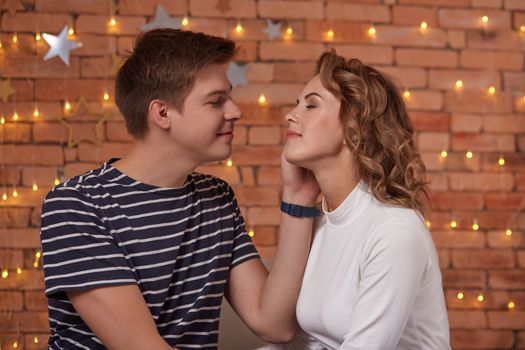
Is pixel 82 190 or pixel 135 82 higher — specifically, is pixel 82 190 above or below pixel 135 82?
below

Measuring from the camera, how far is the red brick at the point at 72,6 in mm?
2910

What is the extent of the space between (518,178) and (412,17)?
0.80 m

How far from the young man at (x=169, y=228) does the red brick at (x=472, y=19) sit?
1581 millimetres

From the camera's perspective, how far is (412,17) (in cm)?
309

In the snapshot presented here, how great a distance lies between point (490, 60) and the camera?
10.3ft

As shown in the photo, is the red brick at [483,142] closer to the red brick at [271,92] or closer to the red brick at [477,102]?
the red brick at [477,102]

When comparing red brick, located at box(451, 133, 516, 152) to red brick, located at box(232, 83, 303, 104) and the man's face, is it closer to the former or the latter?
red brick, located at box(232, 83, 303, 104)

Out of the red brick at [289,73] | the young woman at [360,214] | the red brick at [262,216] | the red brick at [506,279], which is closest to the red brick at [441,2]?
the red brick at [289,73]

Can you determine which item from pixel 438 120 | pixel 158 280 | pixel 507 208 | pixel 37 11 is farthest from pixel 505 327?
pixel 37 11

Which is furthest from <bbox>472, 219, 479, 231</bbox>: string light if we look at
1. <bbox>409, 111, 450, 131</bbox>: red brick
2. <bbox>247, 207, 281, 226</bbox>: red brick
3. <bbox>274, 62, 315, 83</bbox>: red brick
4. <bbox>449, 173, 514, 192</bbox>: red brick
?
<bbox>274, 62, 315, 83</bbox>: red brick

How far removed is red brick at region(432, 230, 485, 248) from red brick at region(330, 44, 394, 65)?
2.41 feet

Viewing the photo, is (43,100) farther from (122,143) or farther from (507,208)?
(507,208)

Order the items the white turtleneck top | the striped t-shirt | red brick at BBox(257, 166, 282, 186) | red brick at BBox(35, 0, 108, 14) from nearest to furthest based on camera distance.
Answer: the white turtleneck top → the striped t-shirt → red brick at BBox(35, 0, 108, 14) → red brick at BBox(257, 166, 282, 186)

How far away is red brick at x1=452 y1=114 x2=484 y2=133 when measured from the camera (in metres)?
3.12
